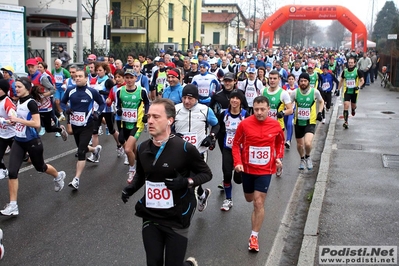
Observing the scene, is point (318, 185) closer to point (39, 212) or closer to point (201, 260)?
point (201, 260)

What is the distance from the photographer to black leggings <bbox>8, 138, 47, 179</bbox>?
6.80m

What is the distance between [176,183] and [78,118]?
182 inches

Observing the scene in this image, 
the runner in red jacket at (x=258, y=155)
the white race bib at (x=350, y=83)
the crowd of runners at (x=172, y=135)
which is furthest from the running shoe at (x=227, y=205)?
the white race bib at (x=350, y=83)

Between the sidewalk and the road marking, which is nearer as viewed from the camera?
the sidewalk

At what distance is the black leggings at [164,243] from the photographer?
13.3 ft

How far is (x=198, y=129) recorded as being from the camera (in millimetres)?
6965

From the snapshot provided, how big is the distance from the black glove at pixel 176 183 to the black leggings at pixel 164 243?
36 cm

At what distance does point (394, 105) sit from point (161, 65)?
10.4 m

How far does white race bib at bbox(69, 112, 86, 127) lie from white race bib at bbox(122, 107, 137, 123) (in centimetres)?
72

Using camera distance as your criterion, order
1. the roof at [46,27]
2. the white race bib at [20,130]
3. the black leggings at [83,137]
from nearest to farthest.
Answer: the white race bib at [20,130]
the black leggings at [83,137]
the roof at [46,27]

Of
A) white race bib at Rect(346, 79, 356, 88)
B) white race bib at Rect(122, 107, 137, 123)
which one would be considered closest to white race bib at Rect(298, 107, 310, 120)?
white race bib at Rect(122, 107, 137, 123)

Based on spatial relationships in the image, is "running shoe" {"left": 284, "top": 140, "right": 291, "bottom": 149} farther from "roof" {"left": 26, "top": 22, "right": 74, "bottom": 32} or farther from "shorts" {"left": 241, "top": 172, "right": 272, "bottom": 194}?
"roof" {"left": 26, "top": 22, "right": 74, "bottom": 32}

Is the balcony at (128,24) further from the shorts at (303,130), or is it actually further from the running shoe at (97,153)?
the shorts at (303,130)

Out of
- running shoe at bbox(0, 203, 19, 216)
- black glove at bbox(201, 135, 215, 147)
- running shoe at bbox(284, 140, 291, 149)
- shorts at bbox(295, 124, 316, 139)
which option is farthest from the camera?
running shoe at bbox(284, 140, 291, 149)
